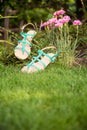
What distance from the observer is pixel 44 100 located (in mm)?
3312

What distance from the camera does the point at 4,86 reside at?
4.16m

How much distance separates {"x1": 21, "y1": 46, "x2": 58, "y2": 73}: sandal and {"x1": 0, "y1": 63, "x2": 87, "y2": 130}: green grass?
146mm

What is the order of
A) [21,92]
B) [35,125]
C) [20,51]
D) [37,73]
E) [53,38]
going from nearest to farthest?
1. [35,125]
2. [21,92]
3. [37,73]
4. [20,51]
5. [53,38]

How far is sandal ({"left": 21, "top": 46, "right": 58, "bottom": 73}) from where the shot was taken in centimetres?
518

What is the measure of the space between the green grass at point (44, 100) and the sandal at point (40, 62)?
0.15m

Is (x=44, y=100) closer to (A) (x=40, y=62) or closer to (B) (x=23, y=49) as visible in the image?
(A) (x=40, y=62)

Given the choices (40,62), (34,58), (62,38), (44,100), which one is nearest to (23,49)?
(34,58)

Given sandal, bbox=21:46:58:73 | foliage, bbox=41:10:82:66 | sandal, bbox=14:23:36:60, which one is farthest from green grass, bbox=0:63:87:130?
foliage, bbox=41:10:82:66

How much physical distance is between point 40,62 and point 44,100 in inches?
81.7

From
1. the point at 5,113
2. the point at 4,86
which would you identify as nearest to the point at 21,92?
the point at 4,86

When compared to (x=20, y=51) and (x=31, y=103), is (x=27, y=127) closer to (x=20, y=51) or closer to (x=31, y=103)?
(x=31, y=103)

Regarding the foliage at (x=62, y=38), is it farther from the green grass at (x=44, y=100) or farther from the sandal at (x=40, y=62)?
the green grass at (x=44, y=100)

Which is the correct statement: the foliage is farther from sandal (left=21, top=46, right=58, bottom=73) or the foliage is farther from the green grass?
the green grass

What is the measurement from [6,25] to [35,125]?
7979mm
